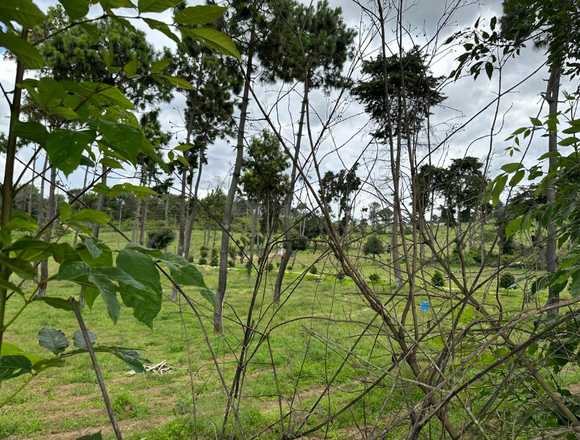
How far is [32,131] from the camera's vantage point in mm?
490

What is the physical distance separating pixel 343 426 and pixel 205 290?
4147 millimetres

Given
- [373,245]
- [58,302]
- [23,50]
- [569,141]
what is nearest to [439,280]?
[373,245]

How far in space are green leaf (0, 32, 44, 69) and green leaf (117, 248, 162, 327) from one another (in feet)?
0.91

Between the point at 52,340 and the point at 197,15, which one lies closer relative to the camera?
the point at 197,15

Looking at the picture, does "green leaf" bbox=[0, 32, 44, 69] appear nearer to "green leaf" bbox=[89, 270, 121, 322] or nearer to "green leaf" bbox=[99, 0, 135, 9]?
"green leaf" bbox=[99, 0, 135, 9]

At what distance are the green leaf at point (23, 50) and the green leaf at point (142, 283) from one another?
276 mm

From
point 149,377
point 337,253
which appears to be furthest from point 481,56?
point 149,377

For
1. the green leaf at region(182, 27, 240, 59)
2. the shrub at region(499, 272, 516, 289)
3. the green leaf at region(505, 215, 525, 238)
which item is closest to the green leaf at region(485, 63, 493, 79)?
the green leaf at region(505, 215, 525, 238)

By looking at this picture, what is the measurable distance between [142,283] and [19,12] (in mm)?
351

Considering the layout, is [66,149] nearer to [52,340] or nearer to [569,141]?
[52,340]

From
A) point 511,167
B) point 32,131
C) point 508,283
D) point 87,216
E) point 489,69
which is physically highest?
point 489,69

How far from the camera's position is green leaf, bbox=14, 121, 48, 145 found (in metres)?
0.49

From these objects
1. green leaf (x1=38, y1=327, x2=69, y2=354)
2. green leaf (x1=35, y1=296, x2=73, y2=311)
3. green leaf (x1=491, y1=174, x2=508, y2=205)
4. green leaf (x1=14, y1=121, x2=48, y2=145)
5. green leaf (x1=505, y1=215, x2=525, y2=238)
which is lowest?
green leaf (x1=38, y1=327, x2=69, y2=354)

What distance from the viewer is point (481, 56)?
1257mm
